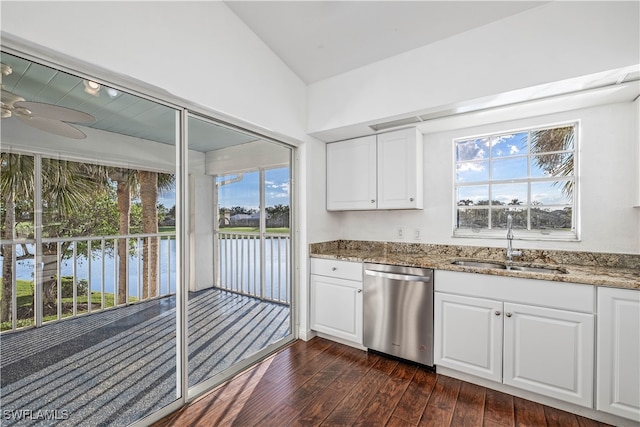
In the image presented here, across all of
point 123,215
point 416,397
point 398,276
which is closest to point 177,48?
point 123,215

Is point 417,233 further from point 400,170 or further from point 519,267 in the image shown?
point 519,267

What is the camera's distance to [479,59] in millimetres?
2170

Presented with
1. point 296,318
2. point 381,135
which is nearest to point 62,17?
point 381,135

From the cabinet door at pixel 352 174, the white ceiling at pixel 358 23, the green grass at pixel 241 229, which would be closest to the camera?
the green grass at pixel 241 229

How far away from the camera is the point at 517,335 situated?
2043 millimetres

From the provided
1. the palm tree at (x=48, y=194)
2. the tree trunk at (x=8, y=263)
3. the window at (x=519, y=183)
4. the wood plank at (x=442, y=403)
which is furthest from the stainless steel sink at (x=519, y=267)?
the tree trunk at (x=8, y=263)

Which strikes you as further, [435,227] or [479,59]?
[435,227]

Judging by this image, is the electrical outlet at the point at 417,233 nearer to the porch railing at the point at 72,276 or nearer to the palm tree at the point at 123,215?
the porch railing at the point at 72,276

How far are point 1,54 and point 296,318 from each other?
9.40ft

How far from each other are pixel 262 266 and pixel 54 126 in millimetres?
2110

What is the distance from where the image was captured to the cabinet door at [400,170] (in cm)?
283

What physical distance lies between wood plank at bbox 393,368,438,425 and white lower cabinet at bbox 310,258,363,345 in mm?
627

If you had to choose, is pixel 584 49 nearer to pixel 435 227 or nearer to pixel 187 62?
pixel 435 227

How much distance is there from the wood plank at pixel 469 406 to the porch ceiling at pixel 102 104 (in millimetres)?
2622
